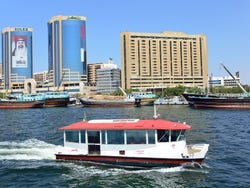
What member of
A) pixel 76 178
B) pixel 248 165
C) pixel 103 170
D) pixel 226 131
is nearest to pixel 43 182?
pixel 76 178

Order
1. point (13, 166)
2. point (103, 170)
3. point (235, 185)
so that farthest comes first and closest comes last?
1. point (13, 166)
2. point (103, 170)
3. point (235, 185)

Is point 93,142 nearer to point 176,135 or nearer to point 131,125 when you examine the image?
point 131,125

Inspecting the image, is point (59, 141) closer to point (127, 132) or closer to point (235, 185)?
point (127, 132)

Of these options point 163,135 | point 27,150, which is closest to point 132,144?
point 163,135

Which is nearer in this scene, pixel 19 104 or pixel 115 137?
pixel 115 137

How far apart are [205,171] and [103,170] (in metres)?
8.56

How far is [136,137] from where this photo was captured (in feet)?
105

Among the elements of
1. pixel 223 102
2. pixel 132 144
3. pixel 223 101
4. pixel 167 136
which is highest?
pixel 223 101

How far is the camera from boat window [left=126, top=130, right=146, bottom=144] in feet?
104

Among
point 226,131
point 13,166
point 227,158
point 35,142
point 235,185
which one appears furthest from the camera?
point 226,131

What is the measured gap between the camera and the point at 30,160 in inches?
1379

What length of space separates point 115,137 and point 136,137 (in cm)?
193

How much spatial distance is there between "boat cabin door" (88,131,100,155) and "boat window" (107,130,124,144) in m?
1.12

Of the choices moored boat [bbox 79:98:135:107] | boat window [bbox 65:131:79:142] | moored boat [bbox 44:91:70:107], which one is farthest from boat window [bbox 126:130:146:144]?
moored boat [bbox 44:91:70:107]
